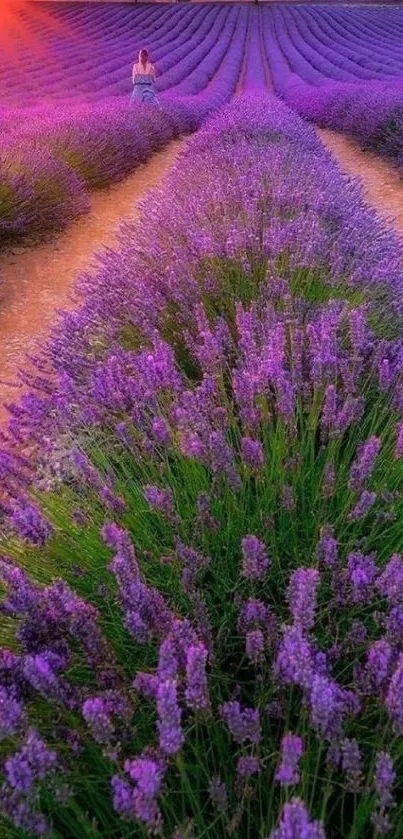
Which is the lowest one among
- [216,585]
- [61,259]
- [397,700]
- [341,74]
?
[341,74]

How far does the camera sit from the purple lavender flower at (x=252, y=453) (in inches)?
55.0

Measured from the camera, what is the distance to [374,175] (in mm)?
7746

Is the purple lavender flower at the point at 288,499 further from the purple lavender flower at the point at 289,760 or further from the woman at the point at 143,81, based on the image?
the woman at the point at 143,81

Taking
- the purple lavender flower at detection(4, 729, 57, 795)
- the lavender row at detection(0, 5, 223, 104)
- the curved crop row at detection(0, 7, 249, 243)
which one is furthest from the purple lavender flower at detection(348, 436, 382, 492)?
the lavender row at detection(0, 5, 223, 104)

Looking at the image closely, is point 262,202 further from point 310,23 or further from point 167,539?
point 310,23

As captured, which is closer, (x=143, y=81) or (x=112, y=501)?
(x=112, y=501)

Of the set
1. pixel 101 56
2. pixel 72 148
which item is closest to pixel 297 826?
pixel 72 148

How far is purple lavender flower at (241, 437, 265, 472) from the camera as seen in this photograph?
4.58 feet

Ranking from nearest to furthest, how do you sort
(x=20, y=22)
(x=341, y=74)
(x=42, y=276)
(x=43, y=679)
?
(x=43, y=679)
(x=42, y=276)
(x=341, y=74)
(x=20, y=22)

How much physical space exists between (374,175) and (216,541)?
7.21 metres

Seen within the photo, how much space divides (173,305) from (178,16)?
29.5 metres

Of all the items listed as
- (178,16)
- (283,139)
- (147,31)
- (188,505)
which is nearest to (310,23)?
(178,16)

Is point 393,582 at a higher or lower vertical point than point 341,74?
higher

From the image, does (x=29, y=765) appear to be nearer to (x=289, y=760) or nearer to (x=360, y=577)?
(x=289, y=760)
